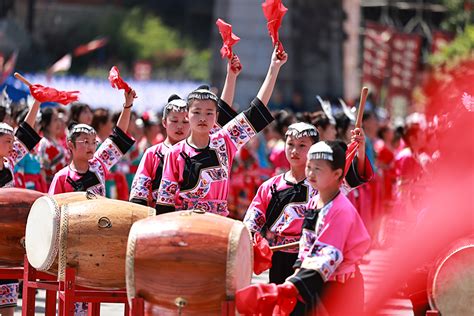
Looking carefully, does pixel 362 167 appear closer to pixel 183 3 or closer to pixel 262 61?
pixel 262 61

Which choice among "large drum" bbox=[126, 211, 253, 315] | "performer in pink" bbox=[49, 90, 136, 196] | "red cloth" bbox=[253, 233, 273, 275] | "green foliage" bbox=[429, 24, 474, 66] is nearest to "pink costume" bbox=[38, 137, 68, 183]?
"performer in pink" bbox=[49, 90, 136, 196]

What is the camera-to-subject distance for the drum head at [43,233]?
26.8ft

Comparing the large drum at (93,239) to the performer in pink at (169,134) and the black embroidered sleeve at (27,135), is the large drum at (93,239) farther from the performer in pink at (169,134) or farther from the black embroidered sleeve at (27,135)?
the black embroidered sleeve at (27,135)

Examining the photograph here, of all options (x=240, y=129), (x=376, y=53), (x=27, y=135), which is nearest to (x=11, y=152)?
(x=27, y=135)

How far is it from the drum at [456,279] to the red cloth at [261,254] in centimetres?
95

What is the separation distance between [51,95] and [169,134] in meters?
1.09

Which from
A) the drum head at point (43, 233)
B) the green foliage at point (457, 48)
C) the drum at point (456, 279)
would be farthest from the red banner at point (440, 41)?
the drum at point (456, 279)

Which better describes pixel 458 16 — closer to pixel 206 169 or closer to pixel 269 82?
pixel 269 82

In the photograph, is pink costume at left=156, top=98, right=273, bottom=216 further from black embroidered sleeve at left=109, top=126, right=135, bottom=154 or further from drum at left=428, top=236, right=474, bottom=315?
drum at left=428, top=236, right=474, bottom=315

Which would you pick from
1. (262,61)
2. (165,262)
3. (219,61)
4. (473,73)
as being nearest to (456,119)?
(473,73)

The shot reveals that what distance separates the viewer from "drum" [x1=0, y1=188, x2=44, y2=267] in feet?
29.1

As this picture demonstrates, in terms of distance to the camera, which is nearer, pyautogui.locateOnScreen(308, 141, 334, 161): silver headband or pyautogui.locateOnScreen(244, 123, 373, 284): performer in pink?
pyautogui.locateOnScreen(308, 141, 334, 161): silver headband

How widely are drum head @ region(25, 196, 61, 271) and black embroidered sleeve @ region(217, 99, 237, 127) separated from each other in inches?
56.4

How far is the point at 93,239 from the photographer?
26.4 ft
